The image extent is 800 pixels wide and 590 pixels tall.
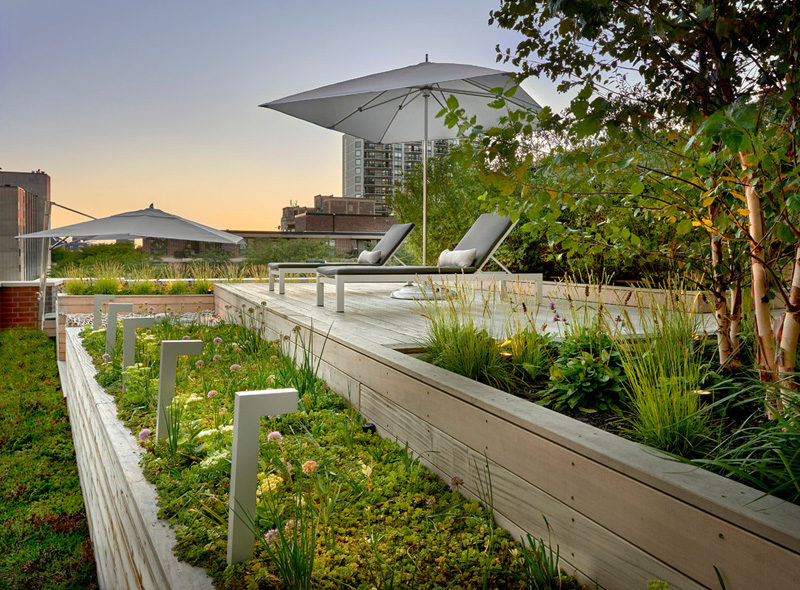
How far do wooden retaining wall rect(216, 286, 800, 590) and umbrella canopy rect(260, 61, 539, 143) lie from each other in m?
3.88

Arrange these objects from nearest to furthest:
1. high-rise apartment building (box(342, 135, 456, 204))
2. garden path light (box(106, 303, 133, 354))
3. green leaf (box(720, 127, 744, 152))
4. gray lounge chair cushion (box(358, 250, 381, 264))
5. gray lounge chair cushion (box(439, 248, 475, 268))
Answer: green leaf (box(720, 127, 744, 152)) < garden path light (box(106, 303, 133, 354)) < gray lounge chair cushion (box(439, 248, 475, 268)) < gray lounge chair cushion (box(358, 250, 381, 264)) < high-rise apartment building (box(342, 135, 456, 204))

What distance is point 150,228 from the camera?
8.57 meters

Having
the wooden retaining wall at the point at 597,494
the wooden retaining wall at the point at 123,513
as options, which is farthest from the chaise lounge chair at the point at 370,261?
the wooden retaining wall at the point at 597,494

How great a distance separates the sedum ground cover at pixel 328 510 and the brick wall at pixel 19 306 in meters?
9.36

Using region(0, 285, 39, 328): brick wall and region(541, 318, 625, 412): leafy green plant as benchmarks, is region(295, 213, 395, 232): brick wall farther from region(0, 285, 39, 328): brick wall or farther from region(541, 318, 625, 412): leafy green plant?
region(541, 318, 625, 412): leafy green plant

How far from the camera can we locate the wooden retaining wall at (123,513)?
154cm

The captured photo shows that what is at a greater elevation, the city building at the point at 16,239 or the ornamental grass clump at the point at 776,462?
the city building at the point at 16,239

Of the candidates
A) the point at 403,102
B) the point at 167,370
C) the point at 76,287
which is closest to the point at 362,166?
the point at 403,102

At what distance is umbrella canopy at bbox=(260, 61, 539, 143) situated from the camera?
5465 millimetres

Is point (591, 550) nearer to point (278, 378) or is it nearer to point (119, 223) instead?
point (278, 378)

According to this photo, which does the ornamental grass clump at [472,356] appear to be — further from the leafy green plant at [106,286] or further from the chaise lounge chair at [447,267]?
the leafy green plant at [106,286]

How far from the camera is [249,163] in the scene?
16.3m

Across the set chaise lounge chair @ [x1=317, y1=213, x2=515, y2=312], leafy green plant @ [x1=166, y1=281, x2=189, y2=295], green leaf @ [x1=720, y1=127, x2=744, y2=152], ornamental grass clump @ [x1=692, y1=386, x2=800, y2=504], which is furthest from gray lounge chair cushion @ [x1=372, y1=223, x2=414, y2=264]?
green leaf @ [x1=720, y1=127, x2=744, y2=152]

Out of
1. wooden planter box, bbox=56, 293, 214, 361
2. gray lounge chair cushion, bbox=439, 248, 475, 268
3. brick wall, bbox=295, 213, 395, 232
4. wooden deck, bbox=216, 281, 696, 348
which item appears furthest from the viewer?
brick wall, bbox=295, 213, 395, 232
